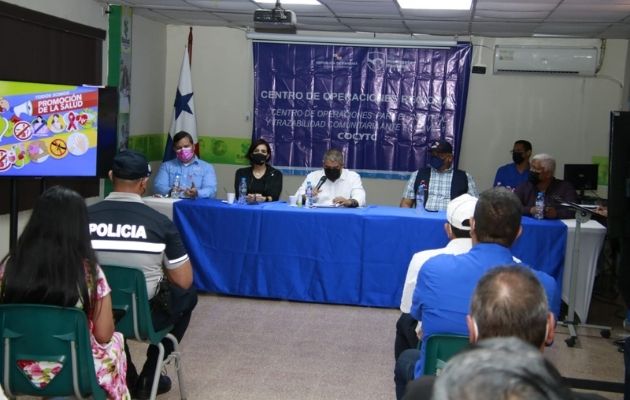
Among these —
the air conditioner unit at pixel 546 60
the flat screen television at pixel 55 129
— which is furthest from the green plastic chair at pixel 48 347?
the air conditioner unit at pixel 546 60

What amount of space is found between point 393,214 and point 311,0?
200 cm

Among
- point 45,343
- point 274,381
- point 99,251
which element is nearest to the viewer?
point 45,343

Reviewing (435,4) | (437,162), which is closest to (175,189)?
(437,162)

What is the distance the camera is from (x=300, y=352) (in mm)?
4758

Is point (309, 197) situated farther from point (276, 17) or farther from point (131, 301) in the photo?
point (131, 301)

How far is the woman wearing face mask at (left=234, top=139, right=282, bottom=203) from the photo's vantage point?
637 cm

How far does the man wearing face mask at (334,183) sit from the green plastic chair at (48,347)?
369 centimetres

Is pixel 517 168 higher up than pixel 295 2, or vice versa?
Answer: pixel 295 2

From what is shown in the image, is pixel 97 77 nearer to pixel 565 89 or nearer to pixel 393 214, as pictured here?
pixel 393 214

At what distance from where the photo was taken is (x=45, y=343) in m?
2.62

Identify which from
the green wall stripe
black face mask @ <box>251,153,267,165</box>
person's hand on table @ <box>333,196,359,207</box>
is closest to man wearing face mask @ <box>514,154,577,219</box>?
person's hand on table @ <box>333,196,359,207</box>

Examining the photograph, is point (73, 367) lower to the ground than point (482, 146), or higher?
lower

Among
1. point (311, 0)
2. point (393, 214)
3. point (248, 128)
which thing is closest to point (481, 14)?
point (311, 0)

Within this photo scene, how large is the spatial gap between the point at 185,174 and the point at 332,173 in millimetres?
1292
